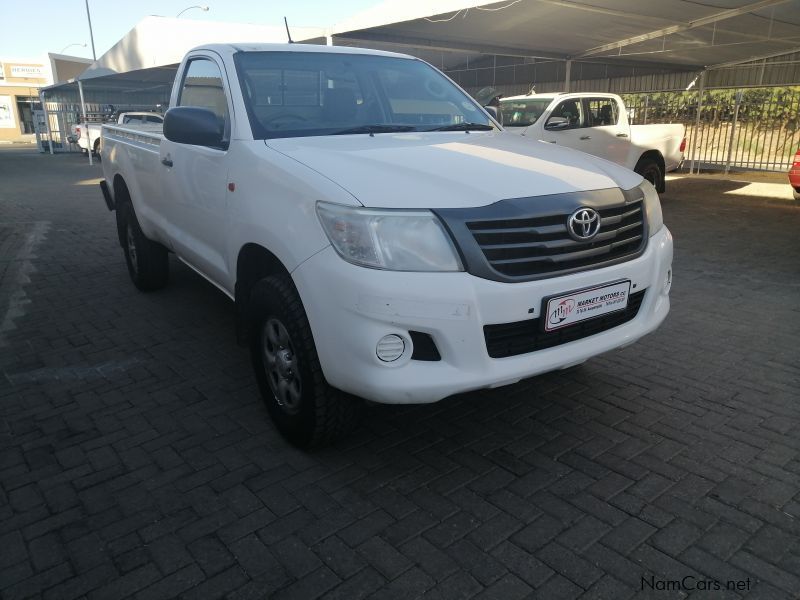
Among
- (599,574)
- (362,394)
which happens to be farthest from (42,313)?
(599,574)

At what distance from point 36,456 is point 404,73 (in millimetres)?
3152

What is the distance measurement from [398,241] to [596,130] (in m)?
9.47

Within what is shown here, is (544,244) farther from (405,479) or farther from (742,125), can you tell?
(742,125)

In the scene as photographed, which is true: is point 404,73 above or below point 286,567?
above

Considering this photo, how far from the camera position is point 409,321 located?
2.37 m

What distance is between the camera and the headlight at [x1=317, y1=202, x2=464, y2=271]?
241 centimetres

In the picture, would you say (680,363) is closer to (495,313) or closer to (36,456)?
(495,313)

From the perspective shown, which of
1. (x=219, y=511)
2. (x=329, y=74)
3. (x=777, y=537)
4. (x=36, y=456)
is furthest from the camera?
(x=329, y=74)

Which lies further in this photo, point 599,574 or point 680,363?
point 680,363

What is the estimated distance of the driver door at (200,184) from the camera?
3.50m

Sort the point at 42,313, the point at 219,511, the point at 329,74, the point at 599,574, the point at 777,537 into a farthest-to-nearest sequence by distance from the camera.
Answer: the point at 42,313
the point at 329,74
the point at 219,511
the point at 777,537
the point at 599,574

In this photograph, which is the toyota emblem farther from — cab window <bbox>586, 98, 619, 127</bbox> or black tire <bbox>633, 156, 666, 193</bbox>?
black tire <bbox>633, 156, 666, 193</bbox>

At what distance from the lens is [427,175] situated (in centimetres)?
267

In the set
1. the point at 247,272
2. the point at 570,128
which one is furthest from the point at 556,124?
the point at 247,272
